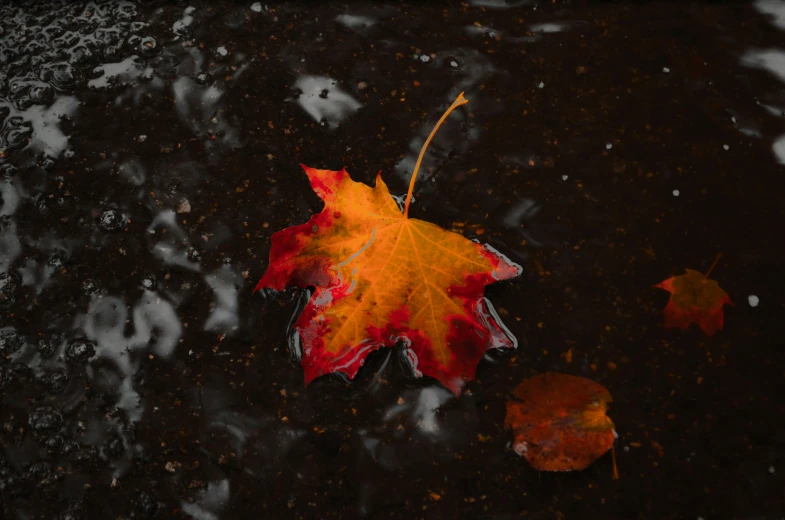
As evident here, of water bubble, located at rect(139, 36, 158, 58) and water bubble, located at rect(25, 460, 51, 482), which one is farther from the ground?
water bubble, located at rect(139, 36, 158, 58)

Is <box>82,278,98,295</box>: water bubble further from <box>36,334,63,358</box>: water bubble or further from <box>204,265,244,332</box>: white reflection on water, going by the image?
<box>204,265,244,332</box>: white reflection on water

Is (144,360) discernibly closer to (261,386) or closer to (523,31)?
(261,386)

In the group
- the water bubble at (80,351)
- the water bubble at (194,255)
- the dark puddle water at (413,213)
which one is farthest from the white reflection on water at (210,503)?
the water bubble at (194,255)

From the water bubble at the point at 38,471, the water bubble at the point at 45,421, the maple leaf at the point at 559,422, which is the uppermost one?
the maple leaf at the point at 559,422

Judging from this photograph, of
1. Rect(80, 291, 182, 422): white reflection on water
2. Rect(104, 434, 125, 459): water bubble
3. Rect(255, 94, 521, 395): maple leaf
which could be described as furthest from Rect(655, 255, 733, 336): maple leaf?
Rect(104, 434, 125, 459): water bubble

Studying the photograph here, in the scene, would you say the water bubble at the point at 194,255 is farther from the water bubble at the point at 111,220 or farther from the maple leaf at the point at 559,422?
the maple leaf at the point at 559,422
